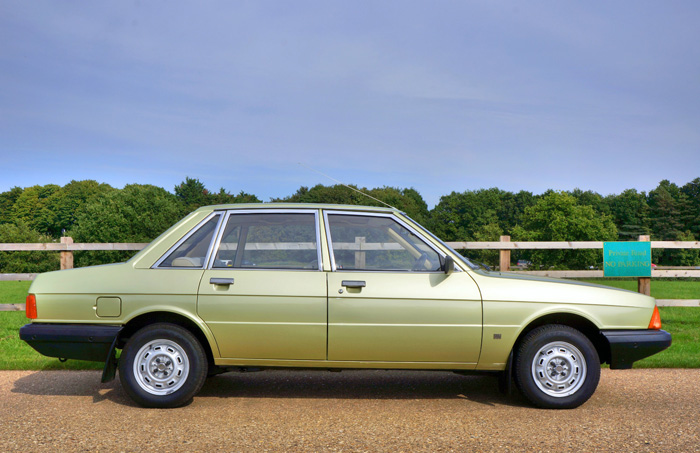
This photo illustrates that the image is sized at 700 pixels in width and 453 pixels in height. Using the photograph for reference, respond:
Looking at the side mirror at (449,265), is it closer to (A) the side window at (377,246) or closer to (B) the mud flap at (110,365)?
(A) the side window at (377,246)

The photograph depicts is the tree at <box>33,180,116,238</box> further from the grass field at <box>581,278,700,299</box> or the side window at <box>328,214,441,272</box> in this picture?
the side window at <box>328,214,441,272</box>

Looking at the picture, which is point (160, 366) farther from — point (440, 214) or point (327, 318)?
point (440, 214)

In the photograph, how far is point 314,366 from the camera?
17.3 feet

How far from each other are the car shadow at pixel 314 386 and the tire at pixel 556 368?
1.03ft

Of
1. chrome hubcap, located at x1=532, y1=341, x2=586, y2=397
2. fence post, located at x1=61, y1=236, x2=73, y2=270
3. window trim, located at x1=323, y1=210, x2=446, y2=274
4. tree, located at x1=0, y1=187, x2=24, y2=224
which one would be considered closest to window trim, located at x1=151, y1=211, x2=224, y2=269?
window trim, located at x1=323, y1=210, x2=446, y2=274

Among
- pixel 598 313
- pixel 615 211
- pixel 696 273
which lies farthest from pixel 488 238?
pixel 598 313

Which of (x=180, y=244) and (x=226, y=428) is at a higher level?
(x=180, y=244)

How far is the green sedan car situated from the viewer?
5.18 meters

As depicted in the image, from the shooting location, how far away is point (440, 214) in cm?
9681

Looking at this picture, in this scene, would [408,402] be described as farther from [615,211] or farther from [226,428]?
[615,211]

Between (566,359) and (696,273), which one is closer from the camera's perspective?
(566,359)

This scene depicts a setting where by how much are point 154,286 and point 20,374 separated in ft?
8.80

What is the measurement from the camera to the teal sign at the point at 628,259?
966 centimetres

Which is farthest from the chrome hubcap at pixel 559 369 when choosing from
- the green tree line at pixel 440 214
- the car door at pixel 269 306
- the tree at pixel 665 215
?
A: the tree at pixel 665 215
